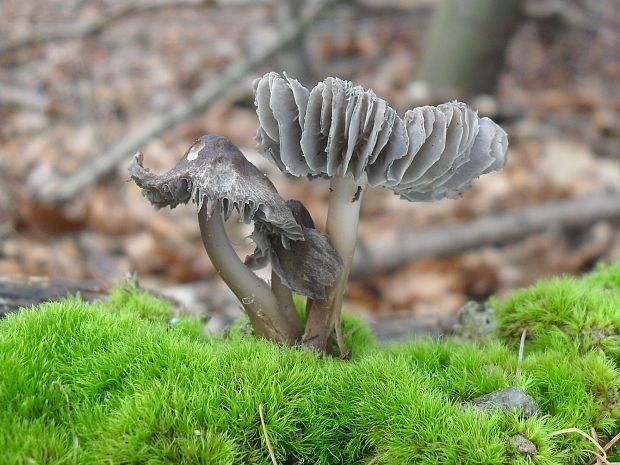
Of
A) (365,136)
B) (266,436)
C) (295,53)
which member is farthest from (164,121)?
(266,436)

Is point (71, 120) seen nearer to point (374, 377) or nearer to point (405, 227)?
point (405, 227)

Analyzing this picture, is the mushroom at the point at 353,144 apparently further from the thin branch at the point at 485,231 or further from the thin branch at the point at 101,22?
the thin branch at the point at 101,22

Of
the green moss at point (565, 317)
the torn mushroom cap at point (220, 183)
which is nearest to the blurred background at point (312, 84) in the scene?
the green moss at point (565, 317)

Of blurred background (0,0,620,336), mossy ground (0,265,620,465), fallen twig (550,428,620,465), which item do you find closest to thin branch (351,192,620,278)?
blurred background (0,0,620,336)

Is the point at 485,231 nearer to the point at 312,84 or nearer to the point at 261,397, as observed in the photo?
the point at 312,84

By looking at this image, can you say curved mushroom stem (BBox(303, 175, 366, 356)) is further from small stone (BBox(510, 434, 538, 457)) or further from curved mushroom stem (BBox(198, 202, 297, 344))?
small stone (BBox(510, 434, 538, 457))

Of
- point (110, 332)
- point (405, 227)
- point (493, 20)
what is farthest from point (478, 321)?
point (493, 20)
